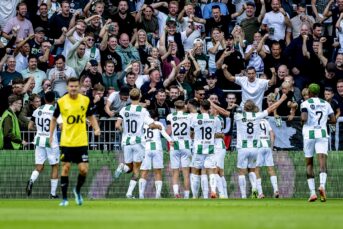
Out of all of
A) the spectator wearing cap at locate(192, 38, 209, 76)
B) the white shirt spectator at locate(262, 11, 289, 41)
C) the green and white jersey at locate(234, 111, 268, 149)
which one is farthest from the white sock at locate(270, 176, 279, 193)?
the white shirt spectator at locate(262, 11, 289, 41)

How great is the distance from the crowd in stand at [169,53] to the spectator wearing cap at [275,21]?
3 centimetres

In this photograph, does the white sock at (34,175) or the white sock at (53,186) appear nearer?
the white sock at (34,175)

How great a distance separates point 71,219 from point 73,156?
5.75 meters

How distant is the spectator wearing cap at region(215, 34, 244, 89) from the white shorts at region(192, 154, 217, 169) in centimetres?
313

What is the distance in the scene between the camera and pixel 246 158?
105 ft

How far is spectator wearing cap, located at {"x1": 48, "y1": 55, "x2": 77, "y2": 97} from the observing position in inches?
1302

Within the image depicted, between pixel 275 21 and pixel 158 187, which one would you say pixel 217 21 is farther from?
pixel 158 187

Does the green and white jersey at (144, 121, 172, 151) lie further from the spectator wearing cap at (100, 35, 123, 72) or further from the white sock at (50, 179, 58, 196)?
the spectator wearing cap at (100, 35, 123, 72)

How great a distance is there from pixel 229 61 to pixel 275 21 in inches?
91.0

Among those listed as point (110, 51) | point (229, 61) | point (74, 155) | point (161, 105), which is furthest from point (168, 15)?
point (74, 155)

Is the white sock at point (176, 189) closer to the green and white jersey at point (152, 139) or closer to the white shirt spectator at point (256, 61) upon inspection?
the green and white jersey at point (152, 139)

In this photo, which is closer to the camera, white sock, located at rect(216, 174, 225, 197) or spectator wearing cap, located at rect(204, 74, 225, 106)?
white sock, located at rect(216, 174, 225, 197)

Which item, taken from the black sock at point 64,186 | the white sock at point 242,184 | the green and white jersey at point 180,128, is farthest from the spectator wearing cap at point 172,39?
the black sock at point 64,186

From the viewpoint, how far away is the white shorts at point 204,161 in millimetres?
31625
